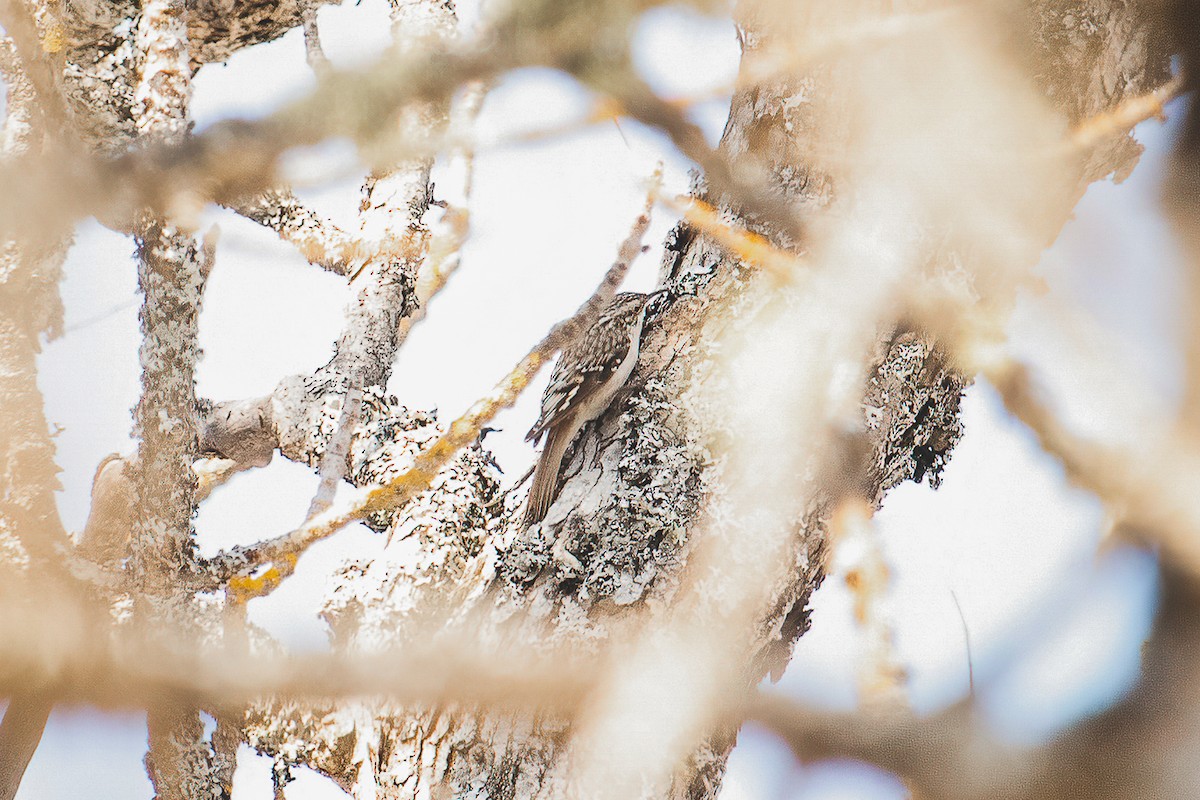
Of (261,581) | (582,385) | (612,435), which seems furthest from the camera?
(582,385)

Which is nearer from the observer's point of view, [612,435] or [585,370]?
[612,435]

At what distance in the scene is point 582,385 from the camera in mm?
1924

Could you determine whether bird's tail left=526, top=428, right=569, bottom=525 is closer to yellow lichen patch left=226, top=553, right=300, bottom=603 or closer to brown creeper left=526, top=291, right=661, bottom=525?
brown creeper left=526, top=291, right=661, bottom=525

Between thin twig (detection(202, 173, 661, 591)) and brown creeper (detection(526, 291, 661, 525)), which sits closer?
thin twig (detection(202, 173, 661, 591))

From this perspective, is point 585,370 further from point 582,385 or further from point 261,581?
point 261,581

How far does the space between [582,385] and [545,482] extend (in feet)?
1.04

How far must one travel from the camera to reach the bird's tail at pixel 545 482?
164 cm

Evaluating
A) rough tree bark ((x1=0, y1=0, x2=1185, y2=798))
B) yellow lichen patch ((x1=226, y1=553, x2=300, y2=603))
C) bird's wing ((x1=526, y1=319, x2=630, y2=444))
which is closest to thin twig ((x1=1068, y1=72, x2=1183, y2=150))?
rough tree bark ((x1=0, y1=0, x2=1185, y2=798))

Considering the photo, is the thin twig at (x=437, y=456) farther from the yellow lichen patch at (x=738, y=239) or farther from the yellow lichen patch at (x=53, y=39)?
the yellow lichen patch at (x=53, y=39)

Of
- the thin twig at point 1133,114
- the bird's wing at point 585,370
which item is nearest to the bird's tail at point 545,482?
the bird's wing at point 585,370

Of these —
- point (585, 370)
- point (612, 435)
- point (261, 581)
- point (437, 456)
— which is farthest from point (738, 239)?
point (261, 581)

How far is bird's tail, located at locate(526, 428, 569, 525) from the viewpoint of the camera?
64.7 inches

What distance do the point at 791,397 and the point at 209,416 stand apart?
1381 millimetres

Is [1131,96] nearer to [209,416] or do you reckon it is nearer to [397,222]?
[397,222]
